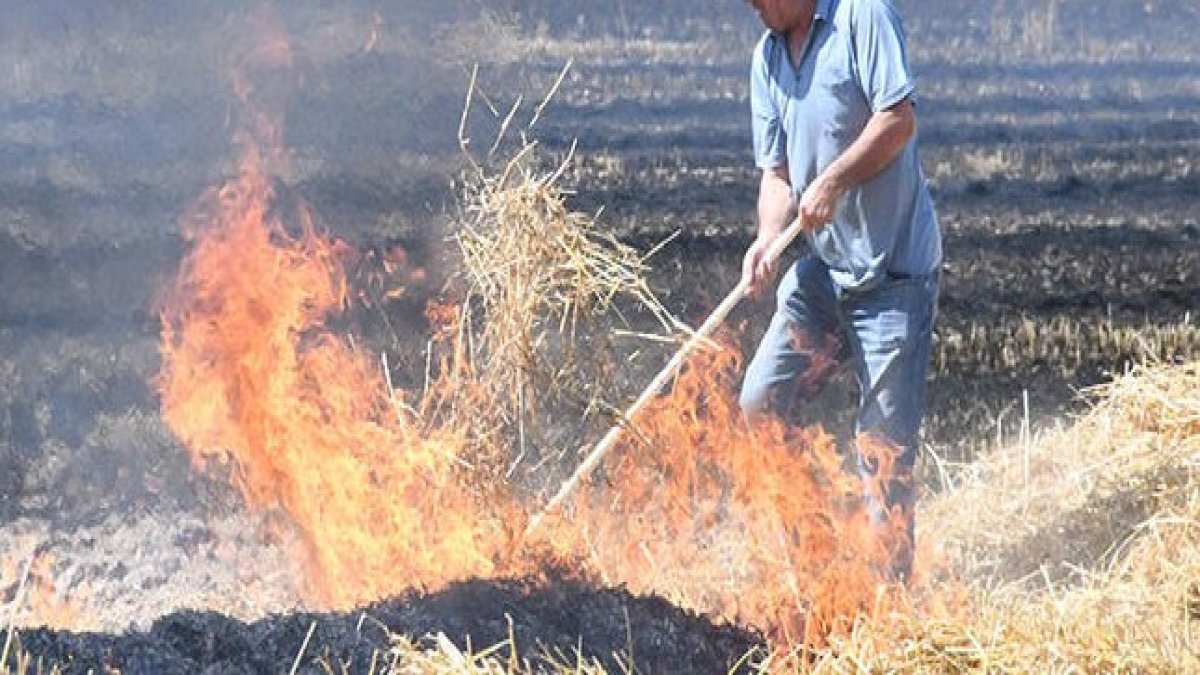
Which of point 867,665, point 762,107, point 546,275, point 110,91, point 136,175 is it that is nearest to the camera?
point 867,665

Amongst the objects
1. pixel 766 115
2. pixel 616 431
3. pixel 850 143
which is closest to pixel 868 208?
pixel 850 143

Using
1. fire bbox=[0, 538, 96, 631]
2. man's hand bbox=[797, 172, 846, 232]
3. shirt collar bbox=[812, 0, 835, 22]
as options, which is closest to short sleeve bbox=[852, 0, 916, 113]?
shirt collar bbox=[812, 0, 835, 22]

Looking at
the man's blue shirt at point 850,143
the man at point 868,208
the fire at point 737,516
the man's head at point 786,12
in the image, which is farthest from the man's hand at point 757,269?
the man's head at point 786,12

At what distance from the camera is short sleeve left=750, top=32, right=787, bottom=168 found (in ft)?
23.0

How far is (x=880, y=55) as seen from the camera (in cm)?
655

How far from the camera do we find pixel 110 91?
20.2m

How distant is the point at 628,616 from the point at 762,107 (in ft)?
6.57

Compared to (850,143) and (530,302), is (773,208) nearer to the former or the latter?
(850,143)

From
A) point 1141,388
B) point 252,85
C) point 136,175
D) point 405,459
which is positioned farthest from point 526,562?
point 136,175

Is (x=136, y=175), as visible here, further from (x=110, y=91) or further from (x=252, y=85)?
(x=110, y=91)

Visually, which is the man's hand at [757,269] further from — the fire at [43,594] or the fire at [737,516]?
the fire at [43,594]

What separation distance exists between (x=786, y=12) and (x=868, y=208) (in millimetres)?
678

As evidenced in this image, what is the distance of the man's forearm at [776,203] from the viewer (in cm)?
711

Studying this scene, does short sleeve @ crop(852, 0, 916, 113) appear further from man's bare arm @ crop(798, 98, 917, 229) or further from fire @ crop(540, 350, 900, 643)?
fire @ crop(540, 350, 900, 643)
